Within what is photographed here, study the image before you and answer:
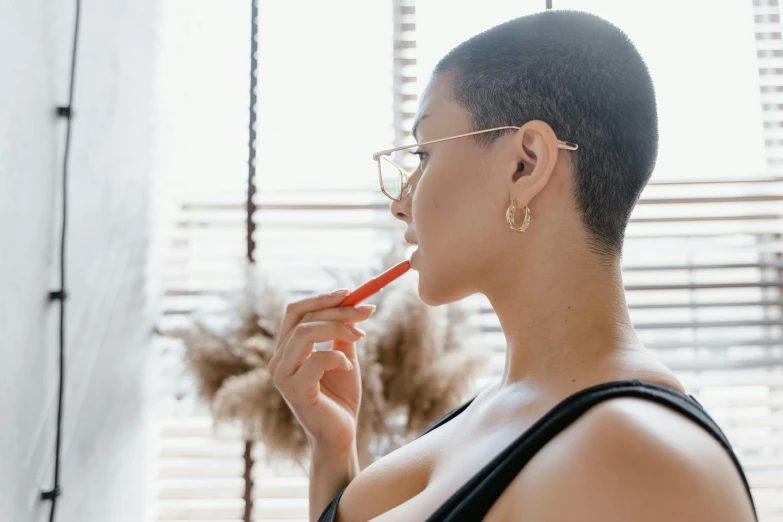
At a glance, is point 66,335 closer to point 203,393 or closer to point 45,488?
point 45,488

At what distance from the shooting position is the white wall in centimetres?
88

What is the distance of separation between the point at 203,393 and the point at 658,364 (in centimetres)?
106

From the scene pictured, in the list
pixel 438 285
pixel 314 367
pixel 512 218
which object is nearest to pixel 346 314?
pixel 314 367

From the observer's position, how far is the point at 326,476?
989 mm

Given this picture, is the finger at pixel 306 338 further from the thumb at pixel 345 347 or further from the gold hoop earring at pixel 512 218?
the gold hoop earring at pixel 512 218

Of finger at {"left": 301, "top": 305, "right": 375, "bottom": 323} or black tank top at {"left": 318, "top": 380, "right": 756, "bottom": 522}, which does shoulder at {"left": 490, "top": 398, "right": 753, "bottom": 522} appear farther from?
finger at {"left": 301, "top": 305, "right": 375, "bottom": 323}

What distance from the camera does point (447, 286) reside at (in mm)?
756

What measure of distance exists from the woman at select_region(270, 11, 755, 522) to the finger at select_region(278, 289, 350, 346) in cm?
19

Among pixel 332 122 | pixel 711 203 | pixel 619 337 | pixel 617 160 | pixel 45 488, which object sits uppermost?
pixel 332 122

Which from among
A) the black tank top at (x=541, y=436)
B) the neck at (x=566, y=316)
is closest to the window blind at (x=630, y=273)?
the neck at (x=566, y=316)

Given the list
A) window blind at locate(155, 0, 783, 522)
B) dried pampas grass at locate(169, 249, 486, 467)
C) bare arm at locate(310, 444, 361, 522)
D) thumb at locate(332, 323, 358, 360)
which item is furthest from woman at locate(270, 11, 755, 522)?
window blind at locate(155, 0, 783, 522)

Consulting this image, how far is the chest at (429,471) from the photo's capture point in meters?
0.64

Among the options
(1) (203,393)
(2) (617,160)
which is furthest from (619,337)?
(1) (203,393)

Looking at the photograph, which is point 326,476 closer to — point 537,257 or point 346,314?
point 346,314
